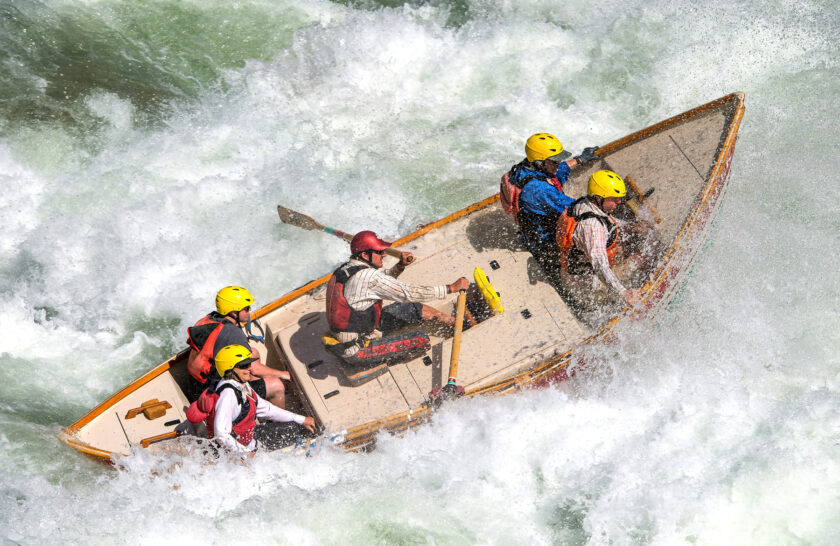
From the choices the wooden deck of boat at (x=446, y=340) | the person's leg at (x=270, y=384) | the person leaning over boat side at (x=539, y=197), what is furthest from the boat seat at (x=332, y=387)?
the person leaning over boat side at (x=539, y=197)

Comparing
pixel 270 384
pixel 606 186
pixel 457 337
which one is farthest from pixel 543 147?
pixel 270 384

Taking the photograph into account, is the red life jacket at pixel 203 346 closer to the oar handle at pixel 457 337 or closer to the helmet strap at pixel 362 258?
the helmet strap at pixel 362 258

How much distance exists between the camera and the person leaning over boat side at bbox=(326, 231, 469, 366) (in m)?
7.62

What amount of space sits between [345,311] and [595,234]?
8.18 ft

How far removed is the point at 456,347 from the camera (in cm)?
805

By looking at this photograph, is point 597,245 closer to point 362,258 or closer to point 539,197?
point 539,197

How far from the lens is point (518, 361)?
26.8ft

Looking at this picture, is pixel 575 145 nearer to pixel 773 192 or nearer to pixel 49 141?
pixel 773 192

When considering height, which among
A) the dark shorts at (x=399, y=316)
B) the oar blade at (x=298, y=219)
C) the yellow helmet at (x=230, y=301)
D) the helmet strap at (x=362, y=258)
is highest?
the oar blade at (x=298, y=219)

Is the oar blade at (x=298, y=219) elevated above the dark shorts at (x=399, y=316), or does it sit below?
above

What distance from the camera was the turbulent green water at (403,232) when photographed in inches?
315

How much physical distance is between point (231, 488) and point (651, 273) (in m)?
4.62

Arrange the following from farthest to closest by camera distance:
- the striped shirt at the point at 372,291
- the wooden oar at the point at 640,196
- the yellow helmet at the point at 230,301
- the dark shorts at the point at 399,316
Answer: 1. the wooden oar at the point at 640,196
2. the dark shorts at the point at 399,316
3. the yellow helmet at the point at 230,301
4. the striped shirt at the point at 372,291

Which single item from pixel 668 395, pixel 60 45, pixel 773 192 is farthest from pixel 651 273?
pixel 60 45
